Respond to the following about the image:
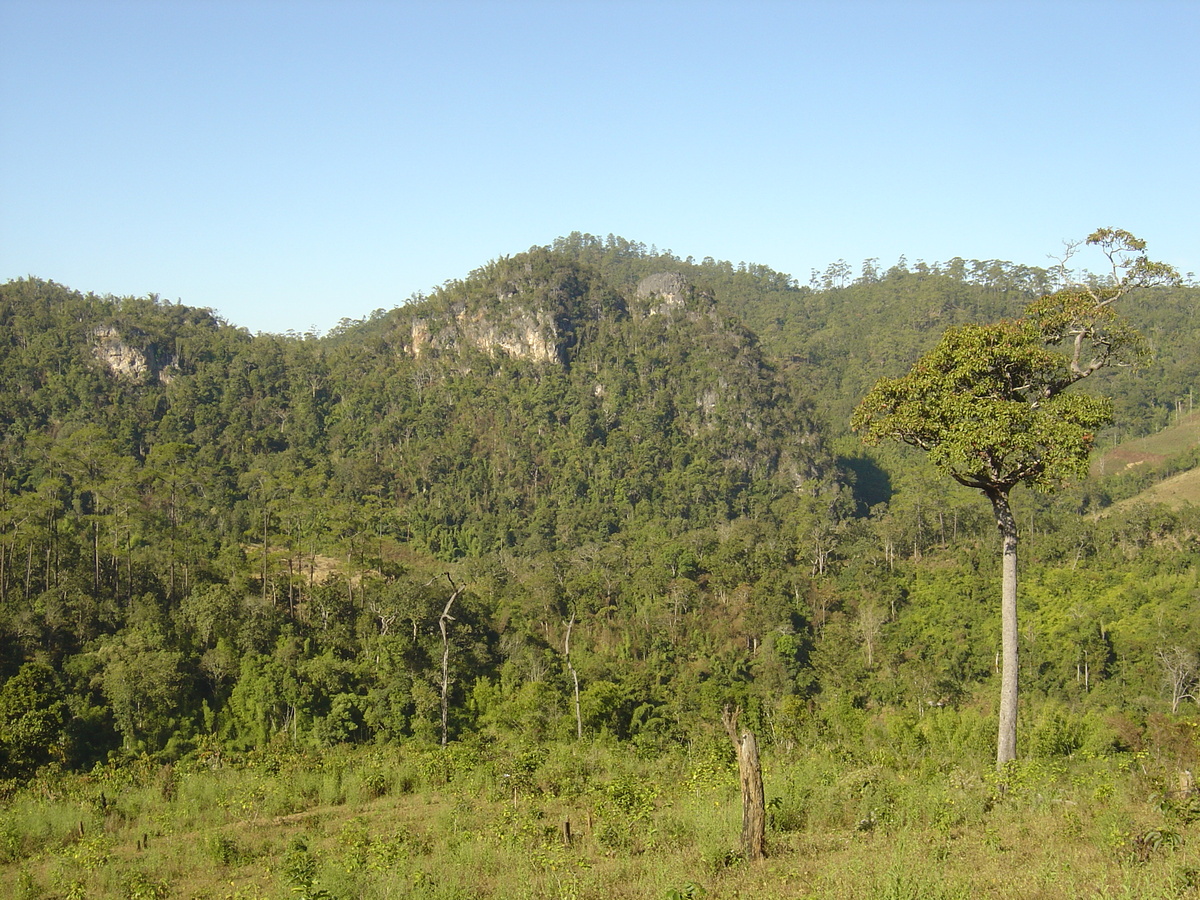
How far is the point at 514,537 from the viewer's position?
171 feet

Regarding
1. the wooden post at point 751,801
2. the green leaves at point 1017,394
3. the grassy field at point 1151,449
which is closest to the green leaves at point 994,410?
the green leaves at point 1017,394

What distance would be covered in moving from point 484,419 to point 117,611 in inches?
1515

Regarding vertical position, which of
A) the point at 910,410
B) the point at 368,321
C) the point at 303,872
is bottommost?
the point at 303,872

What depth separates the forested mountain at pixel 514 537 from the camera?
23234 millimetres

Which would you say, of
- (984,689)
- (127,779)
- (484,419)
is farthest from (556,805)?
(484,419)

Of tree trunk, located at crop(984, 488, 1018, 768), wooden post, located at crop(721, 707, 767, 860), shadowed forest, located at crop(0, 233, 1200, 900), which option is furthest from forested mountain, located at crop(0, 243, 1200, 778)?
wooden post, located at crop(721, 707, 767, 860)

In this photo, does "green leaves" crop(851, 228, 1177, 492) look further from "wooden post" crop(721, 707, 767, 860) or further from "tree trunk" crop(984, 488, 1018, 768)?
"wooden post" crop(721, 707, 767, 860)

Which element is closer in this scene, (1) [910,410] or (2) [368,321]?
(1) [910,410]

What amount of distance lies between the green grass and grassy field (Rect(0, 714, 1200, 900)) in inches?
1.0

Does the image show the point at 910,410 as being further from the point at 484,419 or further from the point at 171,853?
the point at 484,419

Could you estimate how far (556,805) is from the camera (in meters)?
9.98

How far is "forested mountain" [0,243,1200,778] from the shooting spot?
915 inches

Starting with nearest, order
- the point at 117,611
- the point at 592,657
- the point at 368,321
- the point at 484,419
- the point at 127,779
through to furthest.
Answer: the point at 127,779 < the point at 117,611 < the point at 592,657 < the point at 484,419 < the point at 368,321

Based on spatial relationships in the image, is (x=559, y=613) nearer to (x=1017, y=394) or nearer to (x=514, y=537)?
(x=514, y=537)
